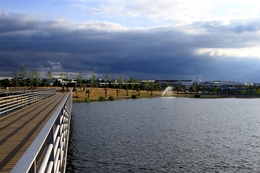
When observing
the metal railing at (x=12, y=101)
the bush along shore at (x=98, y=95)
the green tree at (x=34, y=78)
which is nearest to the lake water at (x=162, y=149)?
the metal railing at (x=12, y=101)

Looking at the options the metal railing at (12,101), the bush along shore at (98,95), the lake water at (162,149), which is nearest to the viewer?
the lake water at (162,149)

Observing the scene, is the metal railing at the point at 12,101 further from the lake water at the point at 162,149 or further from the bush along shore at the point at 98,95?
the bush along shore at the point at 98,95

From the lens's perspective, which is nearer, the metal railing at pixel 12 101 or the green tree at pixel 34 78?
the metal railing at pixel 12 101

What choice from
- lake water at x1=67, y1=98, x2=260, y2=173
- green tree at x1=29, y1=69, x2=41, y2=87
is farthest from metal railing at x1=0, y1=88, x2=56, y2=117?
green tree at x1=29, y1=69, x2=41, y2=87

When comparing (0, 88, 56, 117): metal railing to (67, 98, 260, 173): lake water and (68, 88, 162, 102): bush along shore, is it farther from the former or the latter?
(68, 88, 162, 102): bush along shore

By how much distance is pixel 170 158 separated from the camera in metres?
19.4

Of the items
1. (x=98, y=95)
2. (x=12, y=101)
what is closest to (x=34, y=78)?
(x=98, y=95)

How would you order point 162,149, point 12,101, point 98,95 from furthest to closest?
point 98,95
point 12,101
point 162,149

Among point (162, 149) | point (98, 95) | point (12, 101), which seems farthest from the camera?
point (98, 95)

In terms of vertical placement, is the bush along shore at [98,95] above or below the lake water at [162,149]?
above

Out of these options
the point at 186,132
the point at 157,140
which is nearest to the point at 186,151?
the point at 157,140

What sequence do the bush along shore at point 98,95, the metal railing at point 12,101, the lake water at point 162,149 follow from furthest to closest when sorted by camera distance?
the bush along shore at point 98,95 < the metal railing at point 12,101 < the lake water at point 162,149

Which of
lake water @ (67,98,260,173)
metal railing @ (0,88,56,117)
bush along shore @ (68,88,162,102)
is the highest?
metal railing @ (0,88,56,117)

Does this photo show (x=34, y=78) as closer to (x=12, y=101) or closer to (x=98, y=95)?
(x=98, y=95)
